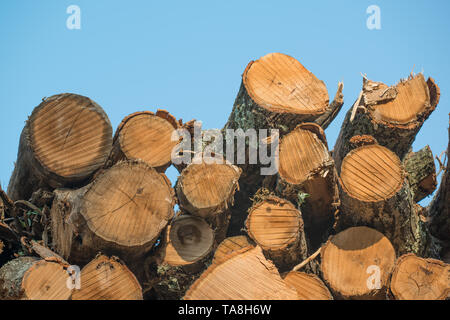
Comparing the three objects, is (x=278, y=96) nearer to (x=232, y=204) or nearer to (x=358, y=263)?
(x=232, y=204)

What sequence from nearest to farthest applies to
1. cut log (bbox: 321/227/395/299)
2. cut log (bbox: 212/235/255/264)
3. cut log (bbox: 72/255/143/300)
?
cut log (bbox: 72/255/143/300) < cut log (bbox: 321/227/395/299) < cut log (bbox: 212/235/255/264)

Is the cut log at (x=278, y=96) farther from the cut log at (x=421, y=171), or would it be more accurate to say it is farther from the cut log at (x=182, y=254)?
the cut log at (x=421, y=171)

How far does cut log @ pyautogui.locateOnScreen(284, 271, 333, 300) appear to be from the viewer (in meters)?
3.56

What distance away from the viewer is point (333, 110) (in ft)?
13.9

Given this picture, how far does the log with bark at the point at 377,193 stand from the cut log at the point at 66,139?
1752 millimetres

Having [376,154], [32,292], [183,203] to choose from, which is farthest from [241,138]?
[32,292]

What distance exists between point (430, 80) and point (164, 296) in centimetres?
262

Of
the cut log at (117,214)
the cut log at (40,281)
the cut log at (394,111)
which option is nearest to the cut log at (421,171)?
the cut log at (394,111)

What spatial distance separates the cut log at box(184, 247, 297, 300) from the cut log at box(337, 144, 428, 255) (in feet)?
2.71

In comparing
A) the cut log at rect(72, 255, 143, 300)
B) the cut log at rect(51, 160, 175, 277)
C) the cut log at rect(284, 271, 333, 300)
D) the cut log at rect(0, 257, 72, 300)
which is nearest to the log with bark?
the cut log at rect(284, 271, 333, 300)

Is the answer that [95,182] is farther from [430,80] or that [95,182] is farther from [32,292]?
[430,80]

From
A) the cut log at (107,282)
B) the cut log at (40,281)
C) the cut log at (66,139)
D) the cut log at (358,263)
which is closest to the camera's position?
the cut log at (40,281)

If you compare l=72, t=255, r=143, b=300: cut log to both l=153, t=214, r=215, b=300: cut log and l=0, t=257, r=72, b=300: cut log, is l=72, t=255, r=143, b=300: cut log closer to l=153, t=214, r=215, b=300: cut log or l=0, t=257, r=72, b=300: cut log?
l=0, t=257, r=72, b=300: cut log

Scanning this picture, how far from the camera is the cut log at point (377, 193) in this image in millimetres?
3625
